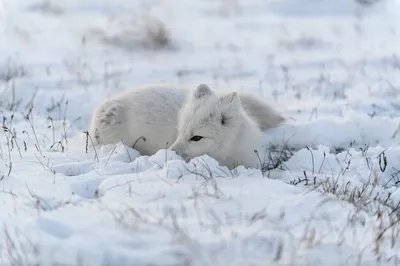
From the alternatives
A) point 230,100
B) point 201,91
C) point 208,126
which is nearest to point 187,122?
point 208,126

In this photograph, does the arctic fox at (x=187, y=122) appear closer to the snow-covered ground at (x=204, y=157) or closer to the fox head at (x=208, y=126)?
the fox head at (x=208, y=126)

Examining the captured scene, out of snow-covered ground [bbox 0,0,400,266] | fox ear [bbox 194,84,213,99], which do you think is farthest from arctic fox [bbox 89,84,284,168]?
snow-covered ground [bbox 0,0,400,266]

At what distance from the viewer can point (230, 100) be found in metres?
6.54

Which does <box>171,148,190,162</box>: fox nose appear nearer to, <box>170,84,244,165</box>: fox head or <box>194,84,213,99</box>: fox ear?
<box>170,84,244,165</box>: fox head

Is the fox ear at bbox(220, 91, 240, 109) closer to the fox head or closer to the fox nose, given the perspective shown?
the fox head

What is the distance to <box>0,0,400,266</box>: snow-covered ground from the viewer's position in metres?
4.12

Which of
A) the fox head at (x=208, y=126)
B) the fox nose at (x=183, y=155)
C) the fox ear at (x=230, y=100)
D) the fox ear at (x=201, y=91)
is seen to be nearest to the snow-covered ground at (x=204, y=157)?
the fox nose at (x=183, y=155)

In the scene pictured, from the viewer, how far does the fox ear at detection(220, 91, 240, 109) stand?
6.51 metres

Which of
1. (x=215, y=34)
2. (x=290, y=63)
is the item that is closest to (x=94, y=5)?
(x=215, y=34)

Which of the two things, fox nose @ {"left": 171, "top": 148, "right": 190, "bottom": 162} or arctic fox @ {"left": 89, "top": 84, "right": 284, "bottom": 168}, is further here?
arctic fox @ {"left": 89, "top": 84, "right": 284, "bottom": 168}

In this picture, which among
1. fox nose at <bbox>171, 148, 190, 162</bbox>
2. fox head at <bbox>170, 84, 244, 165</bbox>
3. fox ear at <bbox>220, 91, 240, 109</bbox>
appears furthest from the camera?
fox ear at <bbox>220, 91, 240, 109</bbox>

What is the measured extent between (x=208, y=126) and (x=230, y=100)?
35cm

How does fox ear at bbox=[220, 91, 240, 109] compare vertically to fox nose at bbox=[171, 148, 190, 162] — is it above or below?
above

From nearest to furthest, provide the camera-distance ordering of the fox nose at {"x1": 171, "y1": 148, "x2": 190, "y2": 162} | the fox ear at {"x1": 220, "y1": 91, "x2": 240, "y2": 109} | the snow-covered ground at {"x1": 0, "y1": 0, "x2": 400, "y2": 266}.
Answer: the snow-covered ground at {"x1": 0, "y1": 0, "x2": 400, "y2": 266}
the fox nose at {"x1": 171, "y1": 148, "x2": 190, "y2": 162}
the fox ear at {"x1": 220, "y1": 91, "x2": 240, "y2": 109}
